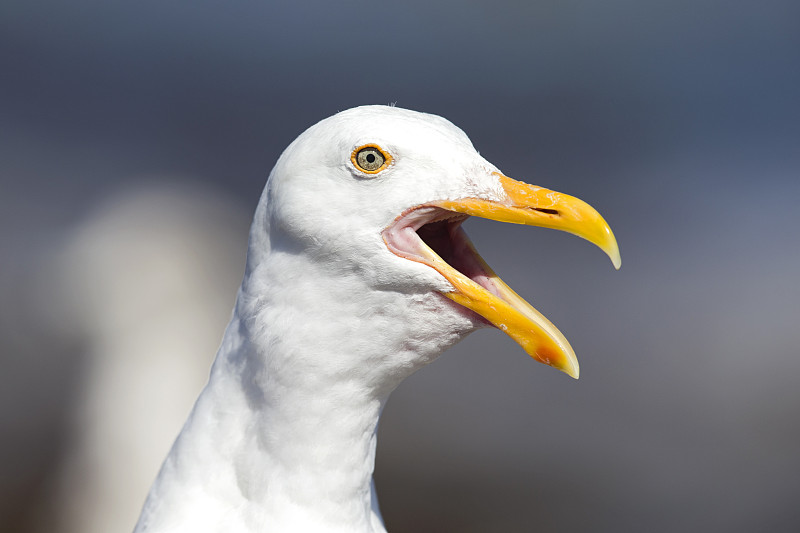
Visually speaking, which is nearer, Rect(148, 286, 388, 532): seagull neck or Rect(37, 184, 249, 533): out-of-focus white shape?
Rect(148, 286, 388, 532): seagull neck

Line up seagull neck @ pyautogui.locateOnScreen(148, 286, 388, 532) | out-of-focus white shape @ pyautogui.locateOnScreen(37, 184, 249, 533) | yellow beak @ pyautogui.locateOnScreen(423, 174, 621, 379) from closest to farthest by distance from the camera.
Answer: yellow beak @ pyautogui.locateOnScreen(423, 174, 621, 379)
seagull neck @ pyautogui.locateOnScreen(148, 286, 388, 532)
out-of-focus white shape @ pyautogui.locateOnScreen(37, 184, 249, 533)

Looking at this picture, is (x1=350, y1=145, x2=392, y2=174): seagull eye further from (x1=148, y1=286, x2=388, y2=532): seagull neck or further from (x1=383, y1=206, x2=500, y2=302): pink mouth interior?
(x1=148, y1=286, x2=388, y2=532): seagull neck

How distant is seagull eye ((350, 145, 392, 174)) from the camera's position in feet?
5.34

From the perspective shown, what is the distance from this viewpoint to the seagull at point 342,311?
160 centimetres

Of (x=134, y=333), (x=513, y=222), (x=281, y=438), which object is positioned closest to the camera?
(x=513, y=222)

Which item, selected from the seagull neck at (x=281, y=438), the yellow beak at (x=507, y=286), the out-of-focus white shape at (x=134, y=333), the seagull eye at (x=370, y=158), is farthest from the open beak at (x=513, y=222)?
the out-of-focus white shape at (x=134, y=333)

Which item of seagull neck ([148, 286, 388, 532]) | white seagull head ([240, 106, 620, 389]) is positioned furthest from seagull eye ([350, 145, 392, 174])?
seagull neck ([148, 286, 388, 532])

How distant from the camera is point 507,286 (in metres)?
1.60

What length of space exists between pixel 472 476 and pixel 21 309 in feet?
15.4

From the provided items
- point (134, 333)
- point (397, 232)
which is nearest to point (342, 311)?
point (397, 232)

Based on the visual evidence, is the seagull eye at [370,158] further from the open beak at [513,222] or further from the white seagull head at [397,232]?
the open beak at [513,222]

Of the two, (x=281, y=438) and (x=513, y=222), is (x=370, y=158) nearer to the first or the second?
(x=513, y=222)

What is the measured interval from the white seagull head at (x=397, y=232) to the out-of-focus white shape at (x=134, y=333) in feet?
7.42

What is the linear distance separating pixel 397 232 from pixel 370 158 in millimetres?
153
